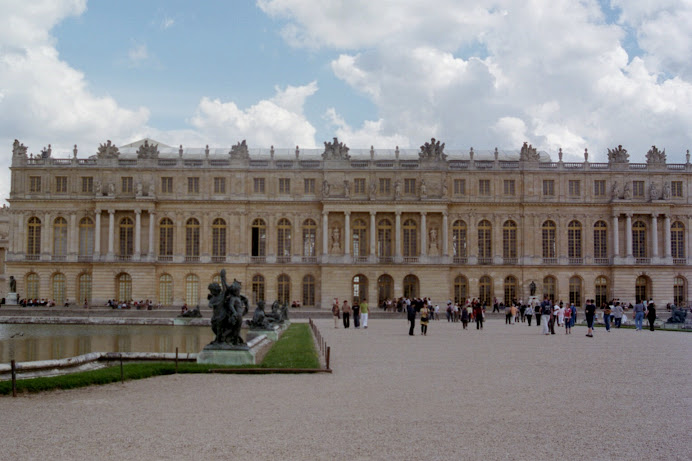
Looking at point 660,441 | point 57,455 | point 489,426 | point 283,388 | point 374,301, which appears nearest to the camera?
point 57,455

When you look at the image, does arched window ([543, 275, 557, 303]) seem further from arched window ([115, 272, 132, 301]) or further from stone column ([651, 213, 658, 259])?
arched window ([115, 272, 132, 301])

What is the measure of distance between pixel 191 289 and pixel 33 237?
43.4 feet

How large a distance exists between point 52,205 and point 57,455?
5352 centimetres

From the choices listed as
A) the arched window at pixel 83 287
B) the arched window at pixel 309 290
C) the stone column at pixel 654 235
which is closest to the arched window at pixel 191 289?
the arched window at pixel 83 287

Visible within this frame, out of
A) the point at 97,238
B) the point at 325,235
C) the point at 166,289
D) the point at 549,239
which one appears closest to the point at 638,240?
the point at 549,239

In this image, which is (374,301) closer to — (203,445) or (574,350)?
(574,350)

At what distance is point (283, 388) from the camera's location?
1512 centimetres

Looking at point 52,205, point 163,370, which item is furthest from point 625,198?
point 163,370

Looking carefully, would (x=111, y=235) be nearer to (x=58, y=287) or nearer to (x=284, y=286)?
(x=58, y=287)

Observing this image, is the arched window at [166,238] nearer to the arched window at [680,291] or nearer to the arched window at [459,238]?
the arched window at [459,238]

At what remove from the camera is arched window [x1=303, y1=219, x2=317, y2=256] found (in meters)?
59.8

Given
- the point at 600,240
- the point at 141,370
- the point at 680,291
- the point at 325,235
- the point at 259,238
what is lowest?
the point at 141,370

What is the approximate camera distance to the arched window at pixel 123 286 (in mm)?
58812

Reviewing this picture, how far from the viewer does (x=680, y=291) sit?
60.2 meters
